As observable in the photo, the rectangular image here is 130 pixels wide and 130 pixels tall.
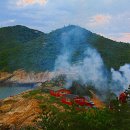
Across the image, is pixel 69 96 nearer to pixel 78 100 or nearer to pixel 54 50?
pixel 78 100

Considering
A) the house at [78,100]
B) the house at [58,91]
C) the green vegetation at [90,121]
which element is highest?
the green vegetation at [90,121]

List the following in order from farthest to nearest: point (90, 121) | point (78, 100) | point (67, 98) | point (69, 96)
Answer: point (69, 96)
point (67, 98)
point (78, 100)
point (90, 121)

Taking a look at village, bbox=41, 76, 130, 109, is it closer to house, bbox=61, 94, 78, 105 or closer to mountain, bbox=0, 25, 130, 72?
house, bbox=61, 94, 78, 105

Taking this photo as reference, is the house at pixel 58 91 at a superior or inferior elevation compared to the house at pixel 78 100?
superior

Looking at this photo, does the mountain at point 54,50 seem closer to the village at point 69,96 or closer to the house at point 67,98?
the village at point 69,96

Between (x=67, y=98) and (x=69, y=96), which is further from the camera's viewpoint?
(x=69, y=96)

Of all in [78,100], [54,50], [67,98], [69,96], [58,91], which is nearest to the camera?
[78,100]

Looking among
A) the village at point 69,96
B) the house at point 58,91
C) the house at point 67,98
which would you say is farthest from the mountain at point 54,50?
the house at point 67,98

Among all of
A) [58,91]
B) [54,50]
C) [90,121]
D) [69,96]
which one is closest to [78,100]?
[69,96]

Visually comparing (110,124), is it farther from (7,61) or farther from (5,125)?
(7,61)

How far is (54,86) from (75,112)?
41.1 m

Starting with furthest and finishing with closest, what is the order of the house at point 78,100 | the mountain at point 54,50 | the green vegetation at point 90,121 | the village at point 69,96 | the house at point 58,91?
the mountain at point 54,50 → the house at point 58,91 → the village at point 69,96 → the house at point 78,100 → the green vegetation at point 90,121

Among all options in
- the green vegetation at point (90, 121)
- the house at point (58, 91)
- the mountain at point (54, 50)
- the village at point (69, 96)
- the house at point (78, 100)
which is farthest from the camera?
the mountain at point (54, 50)

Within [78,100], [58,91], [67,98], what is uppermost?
[58,91]
